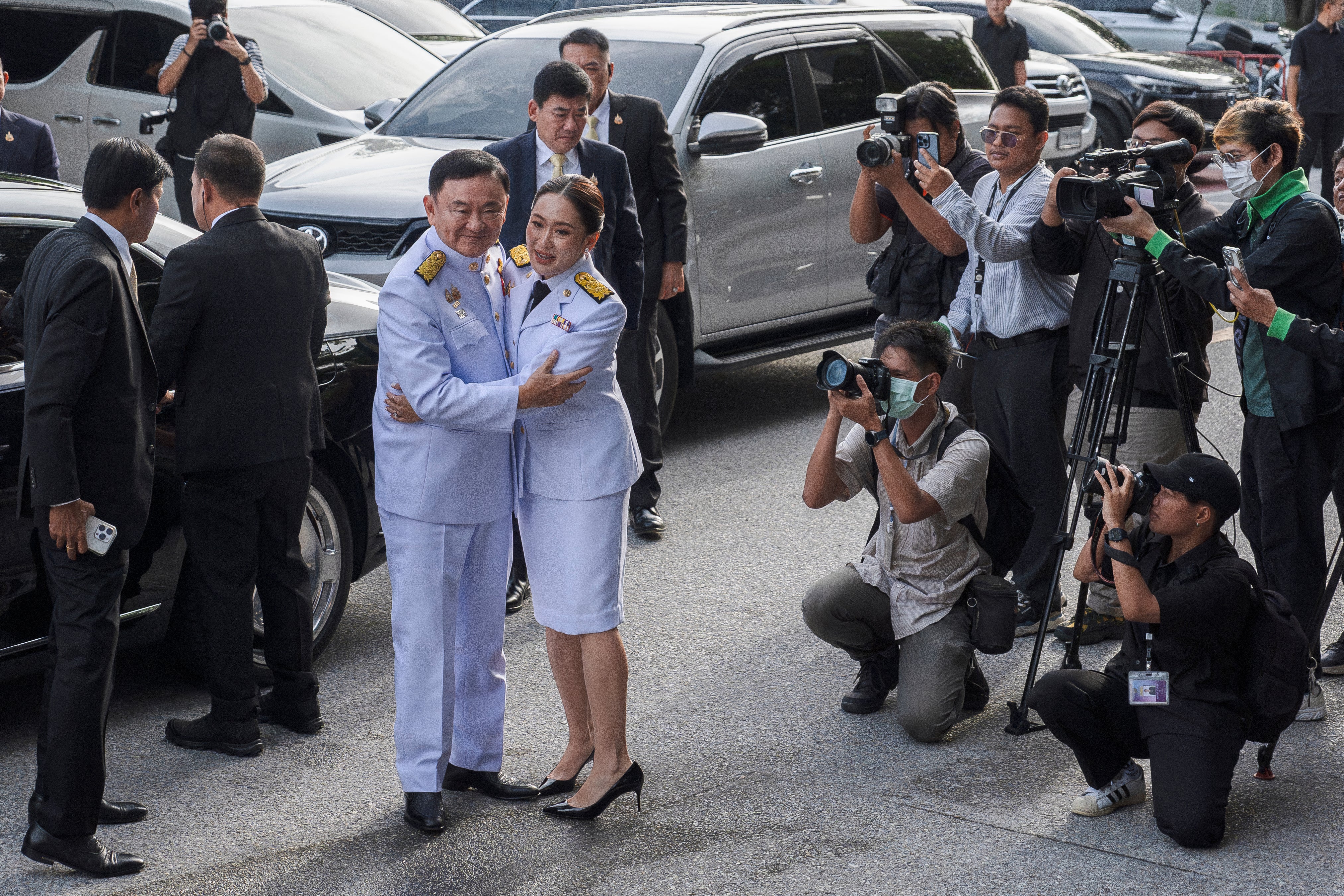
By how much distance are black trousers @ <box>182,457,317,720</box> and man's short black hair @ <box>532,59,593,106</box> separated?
1955mm

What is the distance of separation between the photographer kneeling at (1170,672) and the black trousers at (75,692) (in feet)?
8.13

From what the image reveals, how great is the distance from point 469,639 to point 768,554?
226 centimetres

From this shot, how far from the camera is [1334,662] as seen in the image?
16.7 feet

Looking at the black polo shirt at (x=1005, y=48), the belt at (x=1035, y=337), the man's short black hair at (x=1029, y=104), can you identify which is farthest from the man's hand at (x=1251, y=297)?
the black polo shirt at (x=1005, y=48)

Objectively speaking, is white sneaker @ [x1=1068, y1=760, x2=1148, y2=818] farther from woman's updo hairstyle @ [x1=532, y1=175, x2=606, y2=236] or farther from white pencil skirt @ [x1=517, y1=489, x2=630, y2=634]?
woman's updo hairstyle @ [x1=532, y1=175, x2=606, y2=236]

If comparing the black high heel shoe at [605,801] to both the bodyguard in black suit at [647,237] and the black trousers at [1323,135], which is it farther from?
the black trousers at [1323,135]

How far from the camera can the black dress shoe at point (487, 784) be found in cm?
419

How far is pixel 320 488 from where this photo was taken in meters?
4.90

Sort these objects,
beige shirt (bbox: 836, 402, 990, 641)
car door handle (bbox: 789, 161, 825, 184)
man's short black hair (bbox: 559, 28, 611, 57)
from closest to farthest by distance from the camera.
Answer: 1. beige shirt (bbox: 836, 402, 990, 641)
2. man's short black hair (bbox: 559, 28, 611, 57)
3. car door handle (bbox: 789, 161, 825, 184)

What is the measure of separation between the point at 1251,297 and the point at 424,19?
32.3 feet

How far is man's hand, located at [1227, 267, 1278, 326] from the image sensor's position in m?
4.29

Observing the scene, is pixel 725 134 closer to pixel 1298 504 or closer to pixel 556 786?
pixel 1298 504

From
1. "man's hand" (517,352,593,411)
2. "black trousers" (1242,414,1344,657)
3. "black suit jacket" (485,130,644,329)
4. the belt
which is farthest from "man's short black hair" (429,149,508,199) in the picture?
"black trousers" (1242,414,1344,657)

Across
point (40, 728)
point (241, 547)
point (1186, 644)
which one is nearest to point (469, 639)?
point (241, 547)
